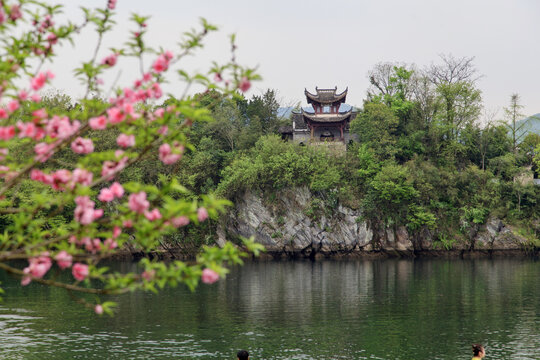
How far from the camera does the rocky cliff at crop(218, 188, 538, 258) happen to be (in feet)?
291

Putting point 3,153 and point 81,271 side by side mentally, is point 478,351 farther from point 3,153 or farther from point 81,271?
point 3,153

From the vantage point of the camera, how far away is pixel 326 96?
10312cm

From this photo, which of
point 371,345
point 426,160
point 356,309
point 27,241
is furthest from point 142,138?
point 426,160

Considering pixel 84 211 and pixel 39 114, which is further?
pixel 39 114

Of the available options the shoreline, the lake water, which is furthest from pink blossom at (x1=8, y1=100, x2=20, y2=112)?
the shoreline

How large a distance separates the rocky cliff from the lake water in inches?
873

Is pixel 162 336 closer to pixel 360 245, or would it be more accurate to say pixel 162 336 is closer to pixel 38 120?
pixel 38 120

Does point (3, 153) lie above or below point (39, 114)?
below

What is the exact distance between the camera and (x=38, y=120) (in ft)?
29.3

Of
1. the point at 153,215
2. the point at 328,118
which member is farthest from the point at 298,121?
the point at 153,215

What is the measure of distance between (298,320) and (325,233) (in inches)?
1822

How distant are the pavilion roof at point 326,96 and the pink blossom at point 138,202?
94267mm

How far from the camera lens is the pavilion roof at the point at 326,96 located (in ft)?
333

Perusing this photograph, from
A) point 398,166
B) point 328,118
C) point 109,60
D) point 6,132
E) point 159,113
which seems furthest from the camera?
point 328,118
